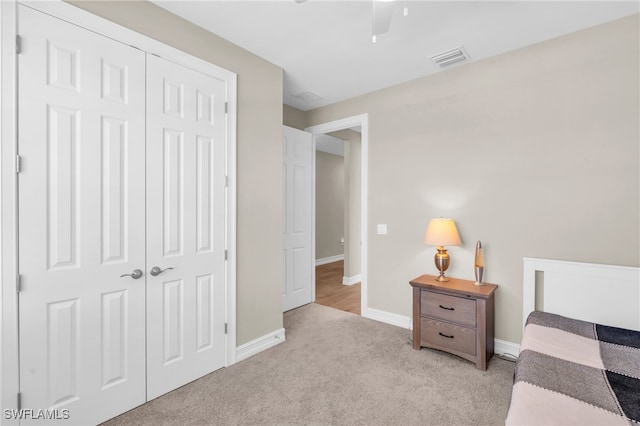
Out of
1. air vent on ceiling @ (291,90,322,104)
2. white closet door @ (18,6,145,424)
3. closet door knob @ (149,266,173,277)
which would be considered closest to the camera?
white closet door @ (18,6,145,424)

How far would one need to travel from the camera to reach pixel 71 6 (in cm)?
170

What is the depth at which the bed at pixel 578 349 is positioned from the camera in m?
1.16

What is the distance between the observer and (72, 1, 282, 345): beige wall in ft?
8.30

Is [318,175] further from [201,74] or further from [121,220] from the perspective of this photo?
[121,220]

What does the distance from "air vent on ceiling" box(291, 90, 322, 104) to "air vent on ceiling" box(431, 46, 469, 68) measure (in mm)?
1370

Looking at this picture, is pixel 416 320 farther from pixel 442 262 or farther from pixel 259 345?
pixel 259 345

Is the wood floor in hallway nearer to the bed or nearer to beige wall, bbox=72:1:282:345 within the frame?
beige wall, bbox=72:1:282:345

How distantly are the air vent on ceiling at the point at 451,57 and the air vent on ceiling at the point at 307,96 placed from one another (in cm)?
137

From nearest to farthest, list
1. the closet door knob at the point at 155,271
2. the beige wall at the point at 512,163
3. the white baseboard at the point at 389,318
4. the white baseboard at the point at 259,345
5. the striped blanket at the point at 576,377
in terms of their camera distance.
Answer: the striped blanket at the point at 576,377, the closet door knob at the point at 155,271, the beige wall at the point at 512,163, the white baseboard at the point at 259,345, the white baseboard at the point at 389,318

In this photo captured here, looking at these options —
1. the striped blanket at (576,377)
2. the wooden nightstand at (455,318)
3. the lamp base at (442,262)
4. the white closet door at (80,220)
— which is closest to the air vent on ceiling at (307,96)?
the white closet door at (80,220)

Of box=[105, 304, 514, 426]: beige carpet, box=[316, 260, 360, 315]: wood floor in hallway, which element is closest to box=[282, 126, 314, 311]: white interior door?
box=[316, 260, 360, 315]: wood floor in hallway

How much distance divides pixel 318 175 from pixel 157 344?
527 cm

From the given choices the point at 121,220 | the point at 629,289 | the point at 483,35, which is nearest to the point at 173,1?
the point at 121,220

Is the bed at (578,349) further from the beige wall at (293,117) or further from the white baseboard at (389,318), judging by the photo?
the beige wall at (293,117)
